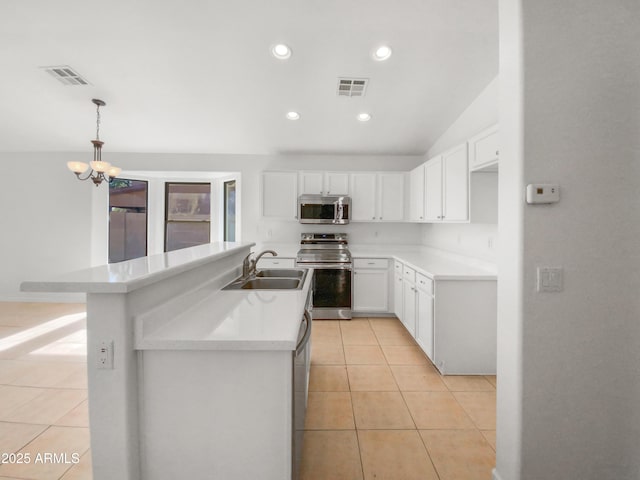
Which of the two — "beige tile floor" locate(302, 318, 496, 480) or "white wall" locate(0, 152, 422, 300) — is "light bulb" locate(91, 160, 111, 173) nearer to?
"white wall" locate(0, 152, 422, 300)

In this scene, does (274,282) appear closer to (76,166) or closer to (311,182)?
(311,182)

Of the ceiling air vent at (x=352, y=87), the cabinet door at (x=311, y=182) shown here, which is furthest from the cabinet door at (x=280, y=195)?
the ceiling air vent at (x=352, y=87)

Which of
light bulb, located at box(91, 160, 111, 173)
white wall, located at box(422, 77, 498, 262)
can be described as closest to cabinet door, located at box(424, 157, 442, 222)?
white wall, located at box(422, 77, 498, 262)

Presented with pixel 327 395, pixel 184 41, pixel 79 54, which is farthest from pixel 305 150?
pixel 327 395

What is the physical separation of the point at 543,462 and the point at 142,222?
592 cm

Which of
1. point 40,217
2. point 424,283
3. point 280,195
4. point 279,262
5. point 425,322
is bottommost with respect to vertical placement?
point 425,322

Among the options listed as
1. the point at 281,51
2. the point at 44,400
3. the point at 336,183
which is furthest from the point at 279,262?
the point at 44,400

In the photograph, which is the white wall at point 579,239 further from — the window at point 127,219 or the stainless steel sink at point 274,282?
the window at point 127,219

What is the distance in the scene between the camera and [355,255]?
13.7 ft

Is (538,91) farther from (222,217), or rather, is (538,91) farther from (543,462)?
(222,217)

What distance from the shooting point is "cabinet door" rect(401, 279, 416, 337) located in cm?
328

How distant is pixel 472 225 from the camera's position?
3.27 metres

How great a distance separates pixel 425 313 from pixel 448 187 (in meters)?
1.33

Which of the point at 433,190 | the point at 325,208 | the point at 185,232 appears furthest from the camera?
the point at 185,232
